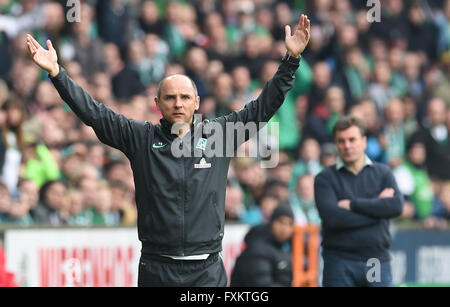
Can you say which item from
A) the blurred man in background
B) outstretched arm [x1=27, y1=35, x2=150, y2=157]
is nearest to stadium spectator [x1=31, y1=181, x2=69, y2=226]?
the blurred man in background

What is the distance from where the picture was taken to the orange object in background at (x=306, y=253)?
11.9m

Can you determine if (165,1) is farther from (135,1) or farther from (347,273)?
(347,273)

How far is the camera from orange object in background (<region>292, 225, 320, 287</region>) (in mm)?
11898

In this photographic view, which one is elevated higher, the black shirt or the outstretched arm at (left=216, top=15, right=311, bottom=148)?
the outstretched arm at (left=216, top=15, right=311, bottom=148)

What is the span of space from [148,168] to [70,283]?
13.4 ft

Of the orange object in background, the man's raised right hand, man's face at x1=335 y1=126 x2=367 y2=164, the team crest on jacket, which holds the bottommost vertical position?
the orange object in background

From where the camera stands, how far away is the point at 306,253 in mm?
12039

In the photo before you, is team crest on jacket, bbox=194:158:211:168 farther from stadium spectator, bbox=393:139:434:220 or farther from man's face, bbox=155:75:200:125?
stadium spectator, bbox=393:139:434:220

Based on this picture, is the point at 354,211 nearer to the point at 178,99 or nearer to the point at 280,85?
the point at 280,85

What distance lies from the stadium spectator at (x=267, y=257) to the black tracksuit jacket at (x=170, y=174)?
2.99 meters

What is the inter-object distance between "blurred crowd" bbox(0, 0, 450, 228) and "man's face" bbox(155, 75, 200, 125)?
14.2 ft

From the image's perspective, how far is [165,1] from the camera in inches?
638

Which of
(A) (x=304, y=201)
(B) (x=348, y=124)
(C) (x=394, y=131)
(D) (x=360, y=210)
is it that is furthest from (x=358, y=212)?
(C) (x=394, y=131)

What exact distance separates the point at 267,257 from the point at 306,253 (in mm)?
2059
